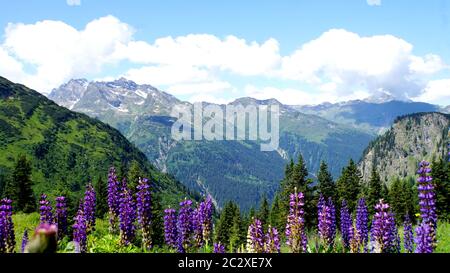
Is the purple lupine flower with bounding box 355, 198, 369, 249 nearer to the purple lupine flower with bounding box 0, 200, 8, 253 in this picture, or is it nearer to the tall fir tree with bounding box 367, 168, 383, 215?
the purple lupine flower with bounding box 0, 200, 8, 253

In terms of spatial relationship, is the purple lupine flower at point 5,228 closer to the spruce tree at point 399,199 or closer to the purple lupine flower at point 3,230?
the purple lupine flower at point 3,230

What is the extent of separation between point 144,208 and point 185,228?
5.01ft

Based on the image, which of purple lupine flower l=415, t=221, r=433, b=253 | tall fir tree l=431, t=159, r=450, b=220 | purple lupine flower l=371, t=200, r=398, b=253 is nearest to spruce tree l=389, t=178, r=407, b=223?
tall fir tree l=431, t=159, r=450, b=220

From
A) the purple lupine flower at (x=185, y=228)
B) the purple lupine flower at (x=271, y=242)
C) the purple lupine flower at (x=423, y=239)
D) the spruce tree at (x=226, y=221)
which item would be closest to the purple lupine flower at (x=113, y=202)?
the purple lupine flower at (x=185, y=228)

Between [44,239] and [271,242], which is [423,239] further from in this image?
[44,239]

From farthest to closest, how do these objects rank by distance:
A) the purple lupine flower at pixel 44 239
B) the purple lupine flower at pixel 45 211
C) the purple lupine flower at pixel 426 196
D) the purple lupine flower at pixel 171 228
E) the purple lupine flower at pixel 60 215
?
the purple lupine flower at pixel 171 228 → the purple lupine flower at pixel 60 215 → the purple lupine flower at pixel 45 211 → the purple lupine flower at pixel 426 196 → the purple lupine flower at pixel 44 239

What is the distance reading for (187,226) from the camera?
48.9 feet

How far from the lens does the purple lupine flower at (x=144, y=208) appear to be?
562 inches

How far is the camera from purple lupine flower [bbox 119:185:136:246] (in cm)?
1470

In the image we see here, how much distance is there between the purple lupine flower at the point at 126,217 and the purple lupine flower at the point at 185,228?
1.59 m

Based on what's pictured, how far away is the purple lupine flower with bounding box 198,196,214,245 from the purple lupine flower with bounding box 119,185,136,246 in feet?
7.82

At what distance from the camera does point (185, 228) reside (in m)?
14.9

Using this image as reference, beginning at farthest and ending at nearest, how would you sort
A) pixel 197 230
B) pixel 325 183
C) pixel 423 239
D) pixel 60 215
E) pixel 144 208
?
pixel 325 183 < pixel 197 230 < pixel 144 208 < pixel 60 215 < pixel 423 239

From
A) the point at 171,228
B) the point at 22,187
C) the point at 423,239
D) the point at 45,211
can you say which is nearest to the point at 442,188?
the point at 22,187
